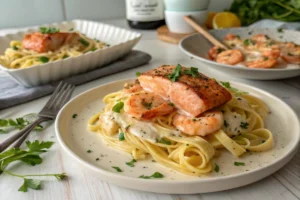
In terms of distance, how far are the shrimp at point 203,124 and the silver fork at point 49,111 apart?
57cm

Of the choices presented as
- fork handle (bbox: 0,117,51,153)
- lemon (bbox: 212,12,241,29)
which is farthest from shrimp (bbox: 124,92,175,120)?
lemon (bbox: 212,12,241,29)

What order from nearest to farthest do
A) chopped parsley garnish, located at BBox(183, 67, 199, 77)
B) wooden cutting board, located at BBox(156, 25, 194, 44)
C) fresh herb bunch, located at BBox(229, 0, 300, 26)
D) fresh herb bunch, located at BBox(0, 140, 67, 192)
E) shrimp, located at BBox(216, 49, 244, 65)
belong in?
fresh herb bunch, located at BBox(0, 140, 67, 192), chopped parsley garnish, located at BBox(183, 67, 199, 77), shrimp, located at BBox(216, 49, 244, 65), wooden cutting board, located at BBox(156, 25, 194, 44), fresh herb bunch, located at BBox(229, 0, 300, 26)

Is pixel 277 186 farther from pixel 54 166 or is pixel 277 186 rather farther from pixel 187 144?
pixel 54 166

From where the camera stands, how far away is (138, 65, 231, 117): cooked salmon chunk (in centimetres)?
113

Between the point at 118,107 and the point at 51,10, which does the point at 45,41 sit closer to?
the point at 118,107

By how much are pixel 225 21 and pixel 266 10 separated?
Result: 420 mm

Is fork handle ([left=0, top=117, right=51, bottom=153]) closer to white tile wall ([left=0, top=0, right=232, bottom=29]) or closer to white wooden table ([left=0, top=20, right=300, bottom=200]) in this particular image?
white wooden table ([left=0, top=20, right=300, bottom=200])

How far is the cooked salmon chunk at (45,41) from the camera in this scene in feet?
7.04

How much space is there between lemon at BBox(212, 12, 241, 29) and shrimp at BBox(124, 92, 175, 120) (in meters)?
1.89

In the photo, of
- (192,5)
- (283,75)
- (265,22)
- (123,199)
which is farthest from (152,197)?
(265,22)

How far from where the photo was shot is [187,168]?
1022 mm

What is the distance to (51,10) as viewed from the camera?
3426mm

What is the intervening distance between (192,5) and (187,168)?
1.91 m

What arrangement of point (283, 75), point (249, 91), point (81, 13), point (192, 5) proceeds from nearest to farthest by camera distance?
point (249, 91) < point (283, 75) < point (192, 5) < point (81, 13)
